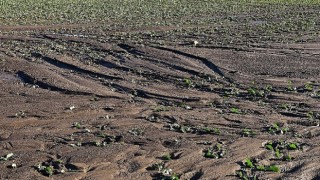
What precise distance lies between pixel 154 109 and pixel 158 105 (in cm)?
53

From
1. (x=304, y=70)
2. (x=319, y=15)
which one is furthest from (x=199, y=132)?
(x=319, y=15)

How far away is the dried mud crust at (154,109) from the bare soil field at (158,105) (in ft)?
0.13

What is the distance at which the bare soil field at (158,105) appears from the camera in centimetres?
1125

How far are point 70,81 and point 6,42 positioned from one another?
7295mm

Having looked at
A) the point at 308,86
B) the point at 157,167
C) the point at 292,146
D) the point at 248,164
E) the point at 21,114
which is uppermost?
the point at 308,86

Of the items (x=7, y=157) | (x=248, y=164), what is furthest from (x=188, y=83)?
(x=7, y=157)

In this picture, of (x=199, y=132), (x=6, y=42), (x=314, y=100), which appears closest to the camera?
(x=199, y=132)

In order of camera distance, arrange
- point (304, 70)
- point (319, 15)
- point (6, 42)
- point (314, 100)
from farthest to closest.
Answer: point (319, 15)
point (6, 42)
point (304, 70)
point (314, 100)

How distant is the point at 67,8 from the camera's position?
3659 centimetres

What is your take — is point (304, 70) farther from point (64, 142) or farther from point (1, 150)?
point (1, 150)

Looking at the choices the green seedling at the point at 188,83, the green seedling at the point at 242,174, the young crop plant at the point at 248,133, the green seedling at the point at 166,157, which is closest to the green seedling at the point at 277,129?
the young crop plant at the point at 248,133

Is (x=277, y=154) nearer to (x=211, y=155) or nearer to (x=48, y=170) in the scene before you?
(x=211, y=155)

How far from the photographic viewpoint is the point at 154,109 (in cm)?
1495

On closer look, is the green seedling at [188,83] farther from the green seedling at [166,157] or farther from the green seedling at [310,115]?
the green seedling at [166,157]
